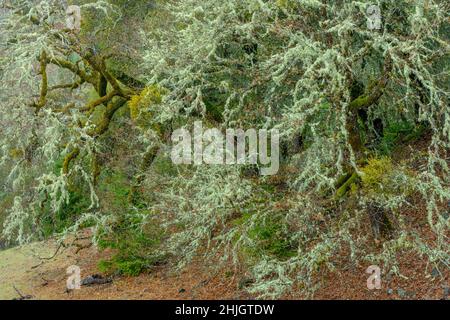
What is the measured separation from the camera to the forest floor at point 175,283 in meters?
7.74

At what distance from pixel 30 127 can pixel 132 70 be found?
125 inches

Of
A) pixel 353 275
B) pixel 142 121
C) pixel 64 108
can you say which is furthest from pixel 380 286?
pixel 64 108

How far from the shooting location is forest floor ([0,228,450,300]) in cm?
774

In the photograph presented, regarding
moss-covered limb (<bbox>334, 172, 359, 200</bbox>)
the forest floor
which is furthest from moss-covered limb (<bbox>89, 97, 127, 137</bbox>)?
moss-covered limb (<bbox>334, 172, 359, 200</bbox>)

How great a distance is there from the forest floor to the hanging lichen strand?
0.31m

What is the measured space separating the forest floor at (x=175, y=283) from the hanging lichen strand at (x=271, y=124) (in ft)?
1.01

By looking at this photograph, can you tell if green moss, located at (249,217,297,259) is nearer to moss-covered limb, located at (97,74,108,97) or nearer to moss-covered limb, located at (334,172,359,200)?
moss-covered limb, located at (334,172,359,200)

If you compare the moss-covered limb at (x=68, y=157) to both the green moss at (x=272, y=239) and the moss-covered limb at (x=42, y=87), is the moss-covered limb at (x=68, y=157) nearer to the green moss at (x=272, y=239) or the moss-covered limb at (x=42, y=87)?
the moss-covered limb at (x=42, y=87)

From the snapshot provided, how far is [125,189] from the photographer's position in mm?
10039

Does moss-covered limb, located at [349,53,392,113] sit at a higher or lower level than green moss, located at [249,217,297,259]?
higher

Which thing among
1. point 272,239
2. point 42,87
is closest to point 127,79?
point 42,87

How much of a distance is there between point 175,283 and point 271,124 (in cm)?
352

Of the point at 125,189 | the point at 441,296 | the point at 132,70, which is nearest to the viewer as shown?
the point at 441,296

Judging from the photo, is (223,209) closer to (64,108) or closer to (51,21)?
(64,108)
